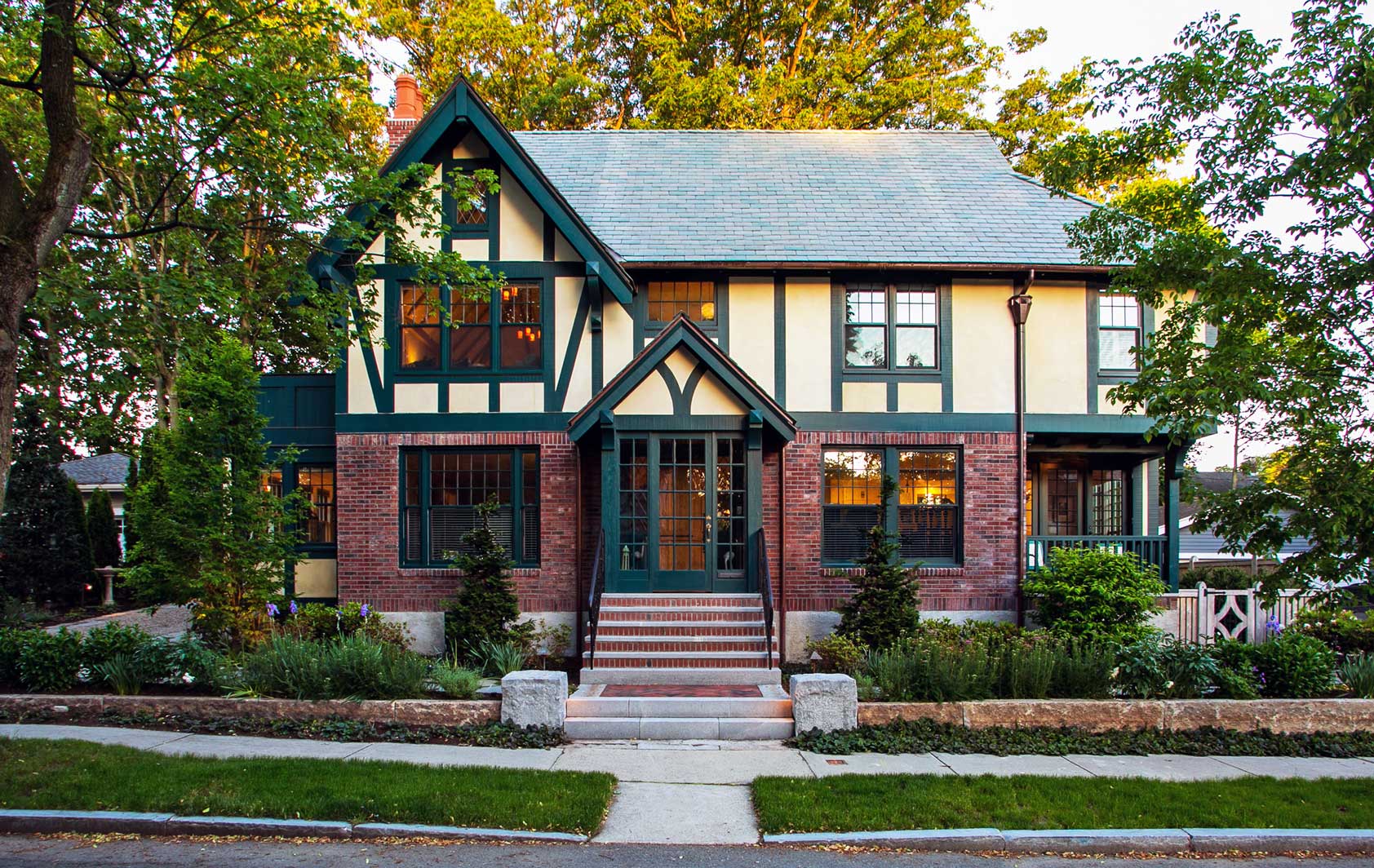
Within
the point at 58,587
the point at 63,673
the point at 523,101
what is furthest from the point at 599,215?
the point at 58,587

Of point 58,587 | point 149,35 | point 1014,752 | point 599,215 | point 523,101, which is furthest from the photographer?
point 523,101

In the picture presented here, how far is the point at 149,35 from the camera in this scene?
30.9 feet

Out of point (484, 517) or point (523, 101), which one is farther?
point (523, 101)

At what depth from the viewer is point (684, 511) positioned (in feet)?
40.1

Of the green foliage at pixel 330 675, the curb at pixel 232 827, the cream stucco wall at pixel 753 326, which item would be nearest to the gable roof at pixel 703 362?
the cream stucco wall at pixel 753 326

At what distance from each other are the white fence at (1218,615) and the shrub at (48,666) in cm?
1542

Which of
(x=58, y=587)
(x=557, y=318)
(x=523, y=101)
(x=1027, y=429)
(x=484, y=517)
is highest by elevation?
(x=523, y=101)

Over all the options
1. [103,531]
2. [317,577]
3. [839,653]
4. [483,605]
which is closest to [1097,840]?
[839,653]

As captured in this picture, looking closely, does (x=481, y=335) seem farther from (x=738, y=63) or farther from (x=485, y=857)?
(x=738, y=63)

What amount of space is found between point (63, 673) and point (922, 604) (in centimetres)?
1195

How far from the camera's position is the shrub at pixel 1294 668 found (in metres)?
9.32

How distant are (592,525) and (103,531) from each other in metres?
17.1

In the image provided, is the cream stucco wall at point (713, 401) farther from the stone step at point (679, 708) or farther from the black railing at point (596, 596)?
the stone step at point (679, 708)

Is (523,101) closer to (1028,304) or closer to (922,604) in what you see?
(1028,304)
